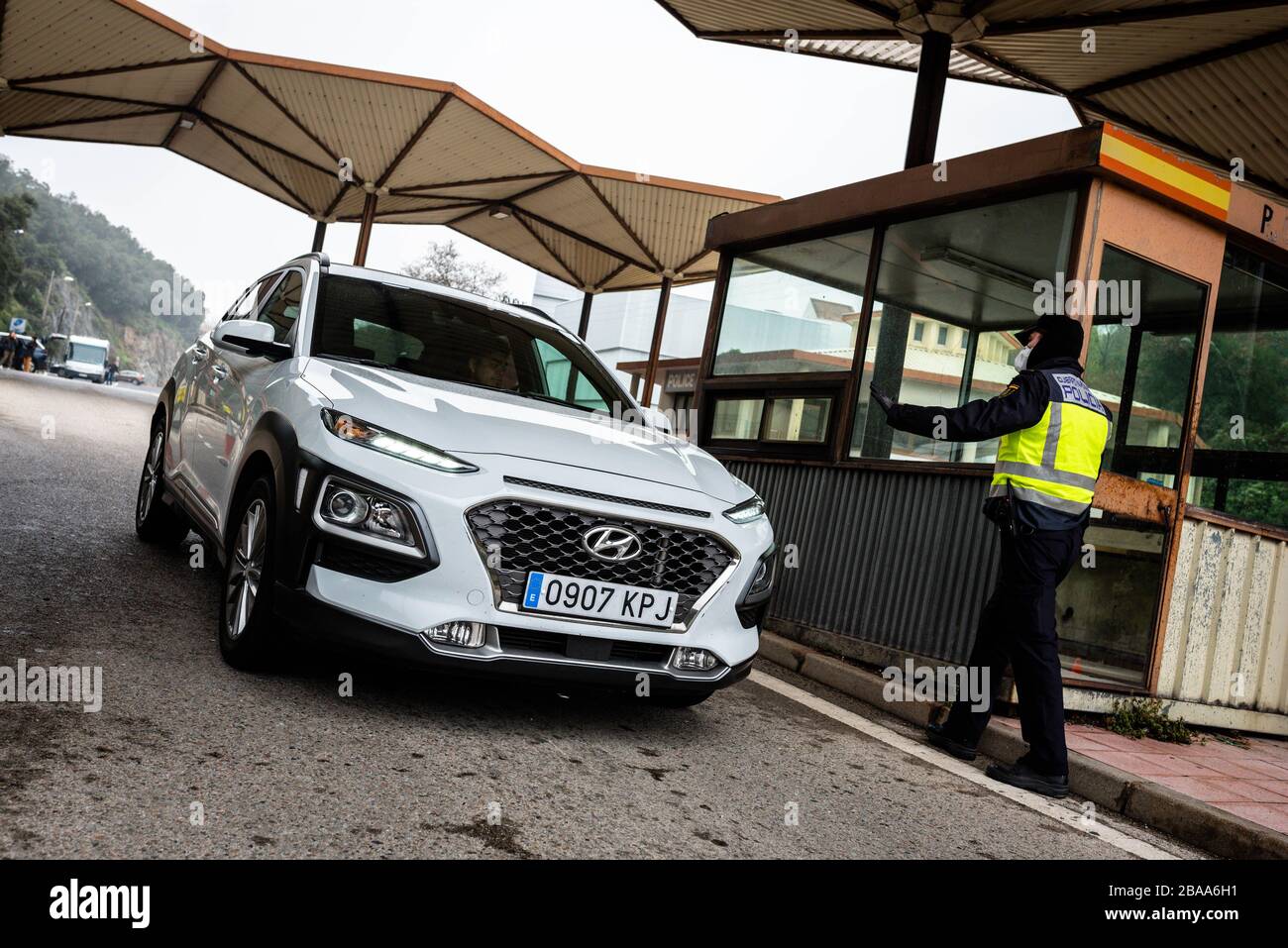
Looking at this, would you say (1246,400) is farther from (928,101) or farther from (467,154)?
(467,154)

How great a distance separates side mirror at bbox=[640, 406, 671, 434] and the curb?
208 cm

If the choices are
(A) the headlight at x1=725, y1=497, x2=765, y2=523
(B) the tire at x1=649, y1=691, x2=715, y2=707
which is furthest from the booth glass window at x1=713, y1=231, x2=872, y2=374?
(B) the tire at x1=649, y1=691, x2=715, y2=707

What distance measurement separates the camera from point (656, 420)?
496cm

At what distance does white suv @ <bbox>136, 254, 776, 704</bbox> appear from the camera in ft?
11.4

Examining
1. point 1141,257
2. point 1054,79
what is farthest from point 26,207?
point 1141,257

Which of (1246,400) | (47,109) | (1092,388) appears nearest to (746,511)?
(1092,388)

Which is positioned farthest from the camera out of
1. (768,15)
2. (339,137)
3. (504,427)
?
(339,137)

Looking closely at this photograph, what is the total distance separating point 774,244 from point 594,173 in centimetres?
1155

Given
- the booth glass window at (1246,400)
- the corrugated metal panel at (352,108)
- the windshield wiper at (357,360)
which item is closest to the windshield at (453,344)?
the windshield wiper at (357,360)

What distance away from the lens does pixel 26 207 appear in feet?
206

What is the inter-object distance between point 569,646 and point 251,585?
1236 millimetres

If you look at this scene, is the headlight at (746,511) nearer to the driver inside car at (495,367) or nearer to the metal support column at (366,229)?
the driver inside car at (495,367)

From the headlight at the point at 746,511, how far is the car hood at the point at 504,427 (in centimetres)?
4
